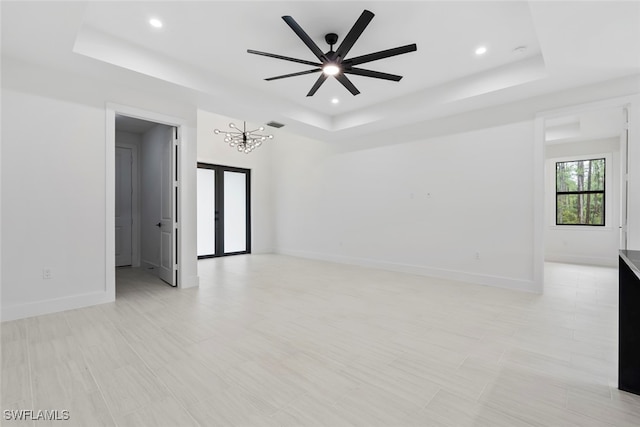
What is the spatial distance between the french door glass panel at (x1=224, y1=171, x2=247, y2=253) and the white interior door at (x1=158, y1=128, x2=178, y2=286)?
9.05 feet

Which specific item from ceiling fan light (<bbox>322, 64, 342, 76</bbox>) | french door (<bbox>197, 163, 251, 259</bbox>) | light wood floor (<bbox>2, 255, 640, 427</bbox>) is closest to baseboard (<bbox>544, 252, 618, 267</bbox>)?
light wood floor (<bbox>2, 255, 640, 427</bbox>)

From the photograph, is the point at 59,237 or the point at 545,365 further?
the point at 59,237

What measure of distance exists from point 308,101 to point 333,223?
2.88 metres

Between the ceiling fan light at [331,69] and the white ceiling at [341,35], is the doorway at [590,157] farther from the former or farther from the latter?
the ceiling fan light at [331,69]

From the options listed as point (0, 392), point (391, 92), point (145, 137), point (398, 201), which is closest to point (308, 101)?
point (391, 92)

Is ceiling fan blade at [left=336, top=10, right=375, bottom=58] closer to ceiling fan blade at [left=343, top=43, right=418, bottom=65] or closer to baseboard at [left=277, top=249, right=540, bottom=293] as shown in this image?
ceiling fan blade at [left=343, top=43, right=418, bottom=65]

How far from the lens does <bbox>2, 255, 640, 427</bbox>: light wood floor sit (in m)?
1.67

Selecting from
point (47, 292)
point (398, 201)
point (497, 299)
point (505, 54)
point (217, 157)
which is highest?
point (505, 54)

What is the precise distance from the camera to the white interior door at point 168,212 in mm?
4371

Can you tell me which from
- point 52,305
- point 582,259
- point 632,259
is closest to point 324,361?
point 632,259

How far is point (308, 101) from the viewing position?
5.14m

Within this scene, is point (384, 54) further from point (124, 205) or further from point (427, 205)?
point (124, 205)

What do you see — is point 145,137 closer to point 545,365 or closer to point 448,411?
point 448,411

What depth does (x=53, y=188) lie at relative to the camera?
3.28 meters
